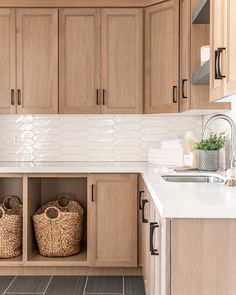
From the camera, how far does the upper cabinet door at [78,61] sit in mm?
3623

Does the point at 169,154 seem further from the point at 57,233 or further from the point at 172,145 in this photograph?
the point at 57,233

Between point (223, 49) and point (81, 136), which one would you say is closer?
point (223, 49)

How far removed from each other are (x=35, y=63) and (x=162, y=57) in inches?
42.7

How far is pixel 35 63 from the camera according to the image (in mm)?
3629

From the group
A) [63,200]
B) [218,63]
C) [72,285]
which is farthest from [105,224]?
[218,63]

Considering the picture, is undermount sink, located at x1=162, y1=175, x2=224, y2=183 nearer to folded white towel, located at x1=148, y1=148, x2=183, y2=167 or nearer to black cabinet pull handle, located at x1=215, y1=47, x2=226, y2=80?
folded white towel, located at x1=148, y1=148, x2=183, y2=167

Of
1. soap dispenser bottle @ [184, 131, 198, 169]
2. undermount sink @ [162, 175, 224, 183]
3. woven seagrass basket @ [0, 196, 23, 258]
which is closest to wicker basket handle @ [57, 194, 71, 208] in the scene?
woven seagrass basket @ [0, 196, 23, 258]

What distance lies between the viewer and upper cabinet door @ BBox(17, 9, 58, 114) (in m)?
3.63

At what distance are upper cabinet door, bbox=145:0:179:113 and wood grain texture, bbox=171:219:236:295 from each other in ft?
6.75

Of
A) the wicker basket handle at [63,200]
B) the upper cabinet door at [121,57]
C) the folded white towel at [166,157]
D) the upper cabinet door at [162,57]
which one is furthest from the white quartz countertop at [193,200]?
the wicker basket handle at [63,200]

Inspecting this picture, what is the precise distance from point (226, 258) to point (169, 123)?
A: 2.58 meters

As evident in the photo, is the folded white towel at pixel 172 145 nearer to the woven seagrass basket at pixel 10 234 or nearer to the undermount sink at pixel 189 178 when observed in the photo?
the undermount sink at pixel 189 178

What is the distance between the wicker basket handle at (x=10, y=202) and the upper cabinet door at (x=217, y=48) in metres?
2.15

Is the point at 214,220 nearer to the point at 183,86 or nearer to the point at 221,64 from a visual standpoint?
the point at 221,64
